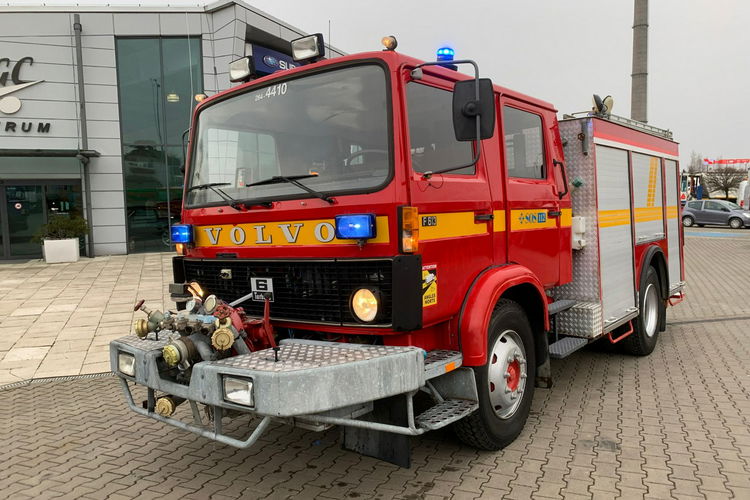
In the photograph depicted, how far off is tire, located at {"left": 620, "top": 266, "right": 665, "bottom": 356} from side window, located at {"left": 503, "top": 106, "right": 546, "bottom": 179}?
230cm

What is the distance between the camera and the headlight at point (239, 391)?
2.63 m

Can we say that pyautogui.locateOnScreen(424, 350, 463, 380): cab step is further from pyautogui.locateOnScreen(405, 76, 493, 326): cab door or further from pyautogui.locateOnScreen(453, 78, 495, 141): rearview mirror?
pyautogui.locateOnScreen(453, 78, 495, 141): rearview mirror

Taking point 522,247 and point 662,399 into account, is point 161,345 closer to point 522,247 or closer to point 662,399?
point 522,247

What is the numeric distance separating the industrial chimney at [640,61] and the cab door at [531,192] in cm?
762

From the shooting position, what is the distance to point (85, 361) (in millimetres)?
6551

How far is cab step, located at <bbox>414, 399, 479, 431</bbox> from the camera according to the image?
118 inches

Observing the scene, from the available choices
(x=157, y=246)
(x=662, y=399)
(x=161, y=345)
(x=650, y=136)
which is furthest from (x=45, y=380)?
(x=157, y=246)

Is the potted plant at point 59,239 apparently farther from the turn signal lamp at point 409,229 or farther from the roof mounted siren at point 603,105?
the turn signal lamp at point 409,229

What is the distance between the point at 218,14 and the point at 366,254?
16.3m

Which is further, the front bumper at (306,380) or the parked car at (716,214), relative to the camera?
the parked car at (716,214)

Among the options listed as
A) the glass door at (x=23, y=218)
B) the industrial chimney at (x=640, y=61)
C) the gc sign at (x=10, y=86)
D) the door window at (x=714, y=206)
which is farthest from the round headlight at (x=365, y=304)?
the door window at (x=714, y=206)

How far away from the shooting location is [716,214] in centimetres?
2870

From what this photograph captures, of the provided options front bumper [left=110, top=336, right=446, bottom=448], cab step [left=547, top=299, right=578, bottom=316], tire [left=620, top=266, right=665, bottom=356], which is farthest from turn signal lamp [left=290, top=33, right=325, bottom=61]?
tire [left=620, top=266, right=665, bottom=356]

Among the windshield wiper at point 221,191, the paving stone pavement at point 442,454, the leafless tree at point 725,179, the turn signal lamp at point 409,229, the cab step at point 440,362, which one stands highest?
the leafless tree at point 725,179
